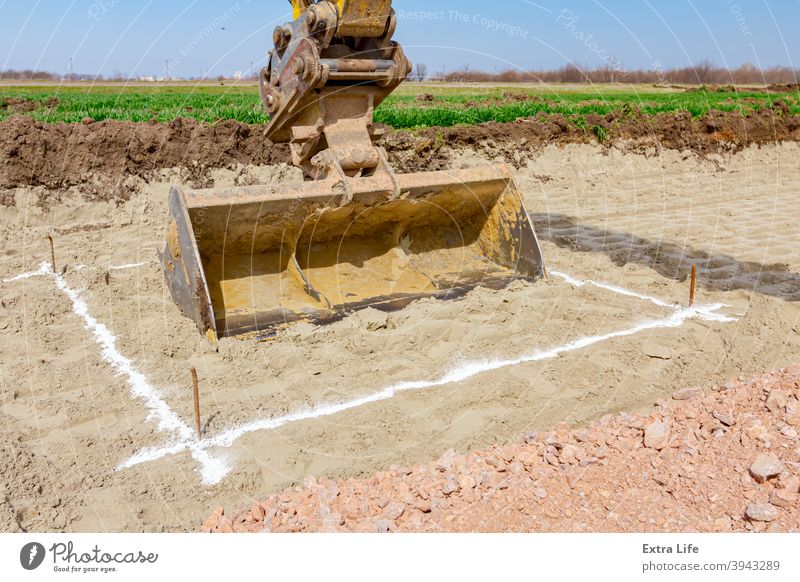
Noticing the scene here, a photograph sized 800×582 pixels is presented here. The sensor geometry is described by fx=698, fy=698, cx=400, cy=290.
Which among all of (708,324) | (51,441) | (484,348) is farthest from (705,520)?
(51,441)

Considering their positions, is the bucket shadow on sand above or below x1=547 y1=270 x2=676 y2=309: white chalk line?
above

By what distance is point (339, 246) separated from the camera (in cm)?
606

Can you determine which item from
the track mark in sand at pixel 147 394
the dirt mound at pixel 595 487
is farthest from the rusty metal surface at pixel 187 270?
the dirt mound at pixel 595 487

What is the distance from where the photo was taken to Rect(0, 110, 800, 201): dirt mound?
917 centimetres

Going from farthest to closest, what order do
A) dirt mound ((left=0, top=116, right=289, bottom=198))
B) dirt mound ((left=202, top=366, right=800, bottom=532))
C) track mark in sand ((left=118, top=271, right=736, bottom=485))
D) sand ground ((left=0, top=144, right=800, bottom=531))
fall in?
dirt mound ((left=0, top=116, right=289, bottom=198)) < track mark in sand ((left=118, top=271, right=736, bottom=485)) < sand ground ((left=0, top=144, right=800, bottom=531)) < dirt mound ((left=202, top=366, right=800, bottom=532))

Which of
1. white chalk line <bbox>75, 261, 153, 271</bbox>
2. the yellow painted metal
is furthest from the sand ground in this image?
the yellow painted metal

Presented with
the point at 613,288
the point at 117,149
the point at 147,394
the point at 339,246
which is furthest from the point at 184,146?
the point at 613,288

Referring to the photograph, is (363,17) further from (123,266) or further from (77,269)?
(77,269)

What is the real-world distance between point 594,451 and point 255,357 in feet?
7.81

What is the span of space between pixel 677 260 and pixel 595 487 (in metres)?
4.77

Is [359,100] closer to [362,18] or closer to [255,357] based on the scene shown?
[362,18]

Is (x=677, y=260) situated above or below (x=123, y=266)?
above
